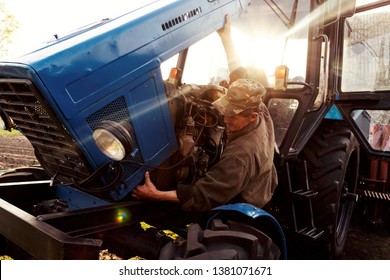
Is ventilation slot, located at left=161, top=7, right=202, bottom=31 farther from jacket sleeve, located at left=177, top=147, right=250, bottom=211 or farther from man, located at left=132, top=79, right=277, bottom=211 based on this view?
jacket sleeve, located at left=177, top=147, right=250, bottom=211

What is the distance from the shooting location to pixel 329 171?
3088mm

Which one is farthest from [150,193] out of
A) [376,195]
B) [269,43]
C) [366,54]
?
[376,195]

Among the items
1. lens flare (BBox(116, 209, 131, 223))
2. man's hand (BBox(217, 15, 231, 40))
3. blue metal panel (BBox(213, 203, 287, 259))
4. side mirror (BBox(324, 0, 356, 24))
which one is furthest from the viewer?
side mirror (BBox(324, 0, 356, 24))

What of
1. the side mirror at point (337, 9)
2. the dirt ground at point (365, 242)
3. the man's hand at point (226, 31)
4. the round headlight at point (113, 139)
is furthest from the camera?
the dirt ground at point (365, 242)

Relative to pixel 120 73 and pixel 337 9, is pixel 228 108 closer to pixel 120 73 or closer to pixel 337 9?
pixel 120 73

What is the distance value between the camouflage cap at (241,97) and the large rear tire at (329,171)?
1199 millimetres

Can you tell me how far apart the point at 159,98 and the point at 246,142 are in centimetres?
60

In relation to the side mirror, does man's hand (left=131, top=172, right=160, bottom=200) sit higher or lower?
lower

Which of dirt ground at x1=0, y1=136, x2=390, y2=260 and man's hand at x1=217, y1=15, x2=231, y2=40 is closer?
man's hand at x1=217, y1=15, x2=231, y2=40

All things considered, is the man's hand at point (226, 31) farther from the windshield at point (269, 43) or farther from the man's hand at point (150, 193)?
the man's hand at point (150, 193)

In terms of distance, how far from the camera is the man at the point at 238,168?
2.12 metres

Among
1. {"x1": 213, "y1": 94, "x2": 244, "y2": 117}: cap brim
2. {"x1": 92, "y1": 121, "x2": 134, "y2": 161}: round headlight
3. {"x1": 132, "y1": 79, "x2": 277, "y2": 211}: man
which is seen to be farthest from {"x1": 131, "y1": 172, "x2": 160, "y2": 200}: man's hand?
{"x1": 213, "y1": 94, "x2": 244, "y2": 117}: cap brim

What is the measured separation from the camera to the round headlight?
168 cm

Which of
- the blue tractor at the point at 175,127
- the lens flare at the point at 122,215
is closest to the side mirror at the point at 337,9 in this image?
the blue tractor at the point at 175,127
